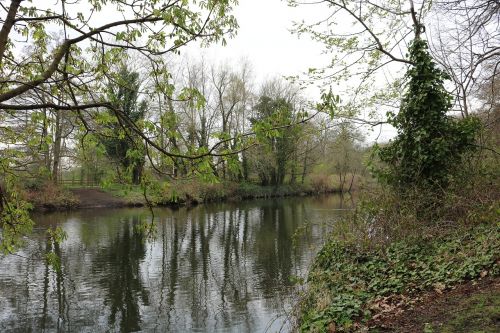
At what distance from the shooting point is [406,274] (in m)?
7.08

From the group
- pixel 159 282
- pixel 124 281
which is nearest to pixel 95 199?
pixel 124 281

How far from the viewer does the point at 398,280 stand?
269 inches

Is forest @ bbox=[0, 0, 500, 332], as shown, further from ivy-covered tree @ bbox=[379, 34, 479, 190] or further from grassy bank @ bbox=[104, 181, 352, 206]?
grassy bank @ bbox=[104, 181, 352, 206]

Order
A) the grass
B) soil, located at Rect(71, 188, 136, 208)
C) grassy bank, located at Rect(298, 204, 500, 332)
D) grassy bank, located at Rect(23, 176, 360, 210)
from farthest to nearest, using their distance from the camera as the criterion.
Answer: soil, located at Rect(71, 188, 136, 208)
grassy bank, located at Rect(23, 176, 360, 210)
grassy bank, located at Rect(298, 204, 500, 332)
the grass

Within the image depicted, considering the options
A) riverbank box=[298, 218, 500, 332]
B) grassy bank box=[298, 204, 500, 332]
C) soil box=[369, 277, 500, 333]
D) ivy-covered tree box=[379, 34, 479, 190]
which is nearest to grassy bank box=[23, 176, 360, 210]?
ivy-covered tree box=[379, 34, 479, 190]

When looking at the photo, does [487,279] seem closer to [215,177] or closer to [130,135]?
[215,177]

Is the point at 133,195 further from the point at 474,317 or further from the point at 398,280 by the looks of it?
the point at 474,317

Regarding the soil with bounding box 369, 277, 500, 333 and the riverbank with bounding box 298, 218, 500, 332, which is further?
the riverbank with bounding box 298, 218, 500, 332

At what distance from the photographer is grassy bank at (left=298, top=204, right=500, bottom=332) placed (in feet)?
20.0

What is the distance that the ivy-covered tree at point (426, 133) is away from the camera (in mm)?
9906

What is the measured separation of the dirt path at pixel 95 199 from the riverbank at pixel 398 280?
88.5 ft

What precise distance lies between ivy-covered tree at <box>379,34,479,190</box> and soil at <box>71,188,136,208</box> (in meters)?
26.7

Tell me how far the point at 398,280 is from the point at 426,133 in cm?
439

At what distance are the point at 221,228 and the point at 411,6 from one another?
1420 cm
